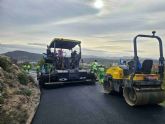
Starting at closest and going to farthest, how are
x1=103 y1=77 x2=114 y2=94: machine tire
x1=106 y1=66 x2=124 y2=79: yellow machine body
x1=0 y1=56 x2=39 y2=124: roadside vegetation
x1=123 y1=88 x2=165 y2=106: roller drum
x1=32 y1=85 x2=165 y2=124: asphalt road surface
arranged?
x1=0 y1=56 x2=39 y2=124: roadside vegetation
x1=32 y1=85 x2=165 y2=124: asphalt road surface
x1=123 y1=88 x2=165 y2=106: roller drum
x1=106 y1=66 x2=124 y2=79: yellow machine body
x1=103 y1=77 x2=114 y2=94: machine tire

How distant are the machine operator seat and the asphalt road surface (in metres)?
1.19

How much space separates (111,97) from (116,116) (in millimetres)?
3570

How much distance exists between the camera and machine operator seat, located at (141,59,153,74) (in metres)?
10.2

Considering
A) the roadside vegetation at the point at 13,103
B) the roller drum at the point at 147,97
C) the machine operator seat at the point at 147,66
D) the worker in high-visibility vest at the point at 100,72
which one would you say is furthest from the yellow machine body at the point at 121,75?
the worker in high-visibility vest at the point at 100,72

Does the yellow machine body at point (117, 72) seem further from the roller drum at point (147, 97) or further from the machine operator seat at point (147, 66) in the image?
the roller drum at point (147, 97)

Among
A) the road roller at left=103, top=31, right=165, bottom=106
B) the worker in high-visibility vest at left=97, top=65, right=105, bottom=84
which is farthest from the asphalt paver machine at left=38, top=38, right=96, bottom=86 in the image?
the road roller at left=103, top=31, right=165, bottom=106

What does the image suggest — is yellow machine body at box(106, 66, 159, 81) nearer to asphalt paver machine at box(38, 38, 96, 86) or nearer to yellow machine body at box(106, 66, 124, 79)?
yellow machine body at box(106, 66, 124, 79)

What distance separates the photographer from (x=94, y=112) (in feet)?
30.3

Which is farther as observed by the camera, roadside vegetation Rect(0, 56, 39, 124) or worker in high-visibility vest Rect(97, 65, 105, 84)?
worker in high-visibility vest Rect(97, 65, 105, 84)

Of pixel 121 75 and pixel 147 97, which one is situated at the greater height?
pixel 121 75

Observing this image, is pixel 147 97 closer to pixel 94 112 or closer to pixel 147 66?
pixel 147 66

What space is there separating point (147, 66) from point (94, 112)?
A: 249 cm

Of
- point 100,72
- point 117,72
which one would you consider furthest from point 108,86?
point 100,72

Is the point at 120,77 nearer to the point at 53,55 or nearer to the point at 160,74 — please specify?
the point at 160,74
